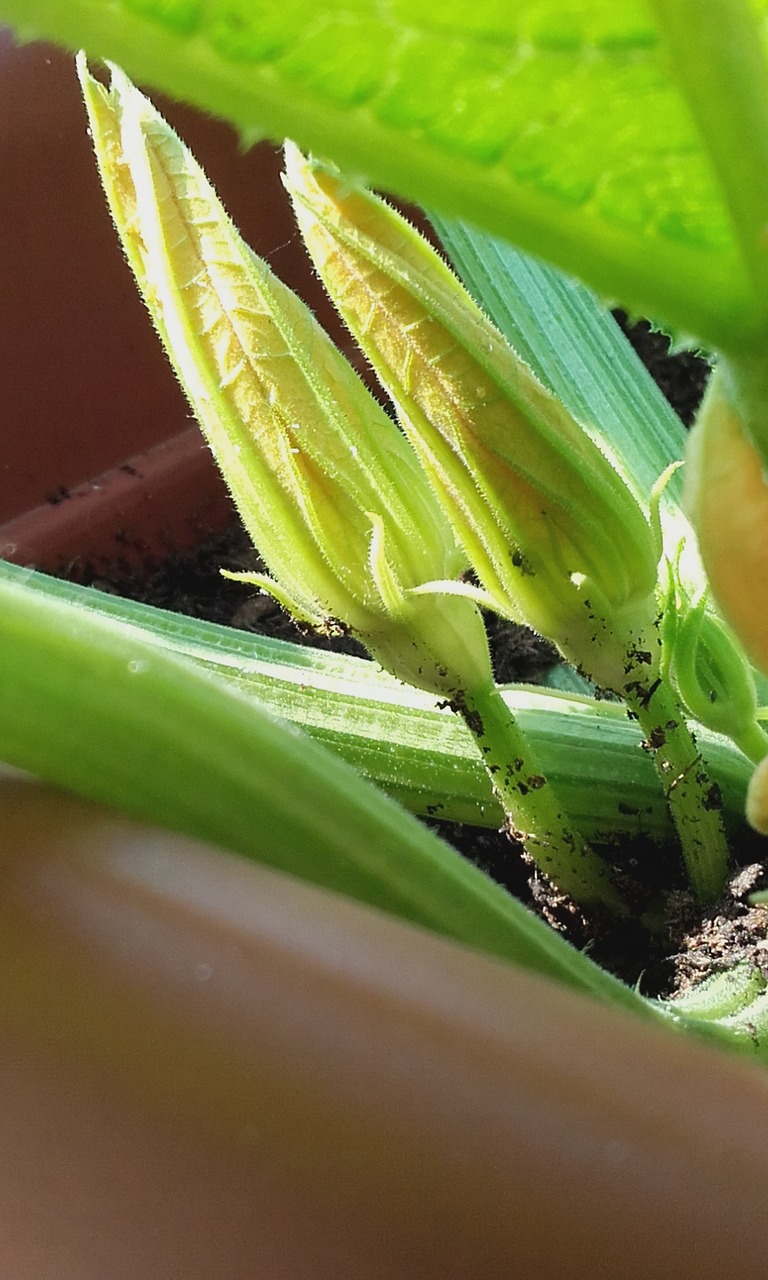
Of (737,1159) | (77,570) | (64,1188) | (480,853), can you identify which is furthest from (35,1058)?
(77,570)

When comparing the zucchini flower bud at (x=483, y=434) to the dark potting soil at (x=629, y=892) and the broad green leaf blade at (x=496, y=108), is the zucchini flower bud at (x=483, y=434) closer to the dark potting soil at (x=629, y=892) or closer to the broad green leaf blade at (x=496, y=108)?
the dark potting soil at (x=629, y=892)

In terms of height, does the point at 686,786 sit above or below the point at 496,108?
below

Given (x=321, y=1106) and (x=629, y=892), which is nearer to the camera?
(x=321, y=1106)

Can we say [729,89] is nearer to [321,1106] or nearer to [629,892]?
[321,1106]

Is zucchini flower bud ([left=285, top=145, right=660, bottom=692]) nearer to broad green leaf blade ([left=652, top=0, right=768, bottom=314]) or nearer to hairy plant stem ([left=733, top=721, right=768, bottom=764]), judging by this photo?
hairy plant stem ([left=733, top=721, right=768, bottom=764])

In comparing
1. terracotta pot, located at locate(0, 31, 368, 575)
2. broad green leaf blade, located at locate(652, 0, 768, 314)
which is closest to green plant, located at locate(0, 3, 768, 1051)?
broad green leaf blade, located at locate(652, 0, 768, 314)

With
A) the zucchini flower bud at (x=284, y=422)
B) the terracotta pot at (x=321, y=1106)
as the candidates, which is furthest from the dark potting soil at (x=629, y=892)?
the terracotta pot at (x=321, y=1106)

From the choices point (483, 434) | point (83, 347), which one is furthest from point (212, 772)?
point (83, 347)
